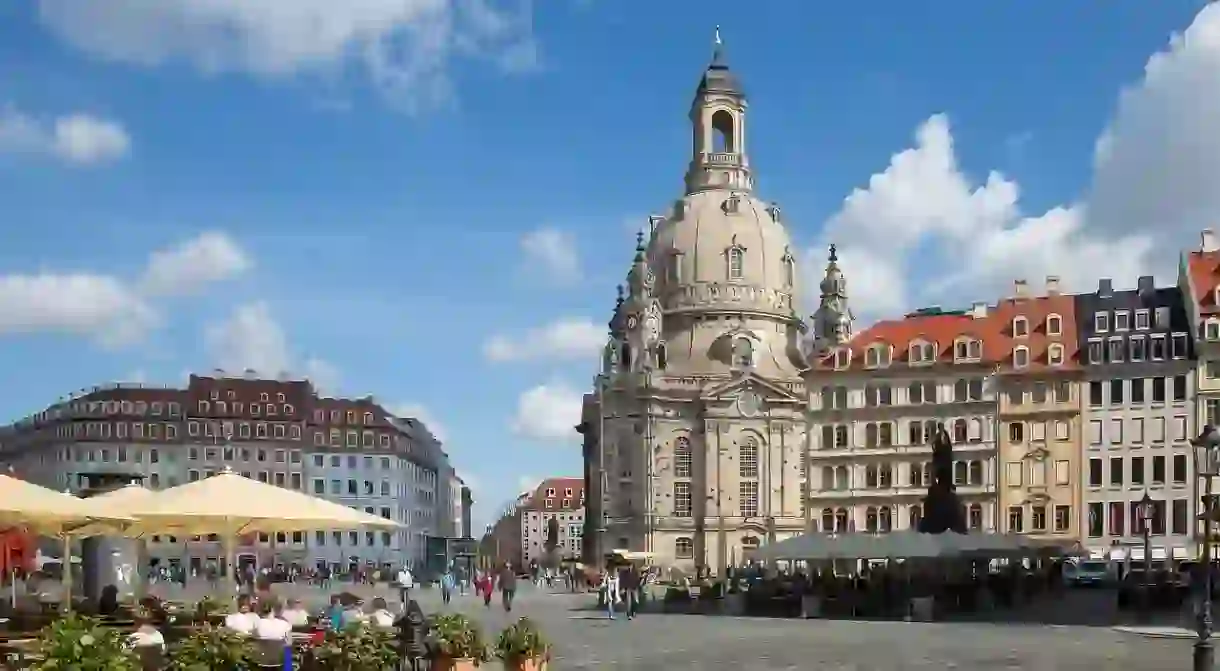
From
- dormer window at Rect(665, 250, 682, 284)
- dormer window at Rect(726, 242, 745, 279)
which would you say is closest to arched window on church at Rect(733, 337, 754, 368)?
dormer window at Rect(726, 242, 745, 279)

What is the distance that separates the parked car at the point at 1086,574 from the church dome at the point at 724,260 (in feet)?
141

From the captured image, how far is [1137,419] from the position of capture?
3661 inches

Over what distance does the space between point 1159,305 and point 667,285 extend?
1554 inches

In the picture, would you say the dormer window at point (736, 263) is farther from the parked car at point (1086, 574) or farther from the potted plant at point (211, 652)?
the potted plant at point (211, 652)

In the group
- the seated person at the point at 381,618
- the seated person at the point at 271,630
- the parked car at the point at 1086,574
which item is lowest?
the parked car at the point at 1086,574

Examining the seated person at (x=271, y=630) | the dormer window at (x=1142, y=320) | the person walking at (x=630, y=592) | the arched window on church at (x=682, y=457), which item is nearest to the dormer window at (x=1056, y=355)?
the dormer window at (x=1142, y=320)

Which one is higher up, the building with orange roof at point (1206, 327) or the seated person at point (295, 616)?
the building with orange roof at point (1206, 327)

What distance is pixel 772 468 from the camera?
115500 mm

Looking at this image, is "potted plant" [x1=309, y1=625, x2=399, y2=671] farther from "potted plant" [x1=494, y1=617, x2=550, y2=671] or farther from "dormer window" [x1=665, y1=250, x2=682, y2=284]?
"dormer window" [x1=665, y1=250, x2=682, y2=284]

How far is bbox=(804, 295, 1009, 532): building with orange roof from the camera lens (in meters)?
99.1

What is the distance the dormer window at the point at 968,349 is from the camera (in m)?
99.3

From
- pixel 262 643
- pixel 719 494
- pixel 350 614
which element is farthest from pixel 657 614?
pixel 719 494

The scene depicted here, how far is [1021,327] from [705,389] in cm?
2494

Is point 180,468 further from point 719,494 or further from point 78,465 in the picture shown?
point 719,494
